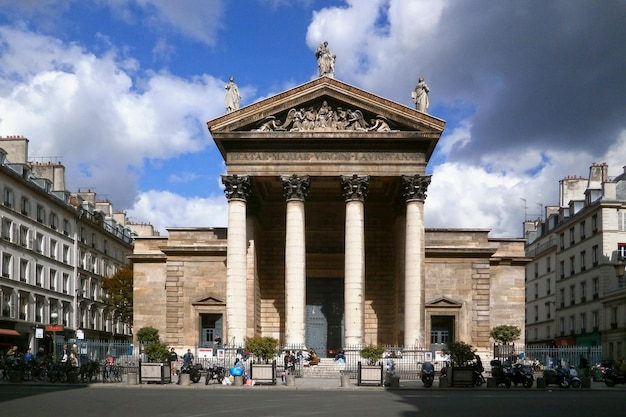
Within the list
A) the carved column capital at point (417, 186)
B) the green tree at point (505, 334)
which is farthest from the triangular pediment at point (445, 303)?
the carved column capital at point (417, 186)

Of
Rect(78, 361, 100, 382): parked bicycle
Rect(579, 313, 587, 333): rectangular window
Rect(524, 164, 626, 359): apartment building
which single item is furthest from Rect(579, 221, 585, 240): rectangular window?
Rect(78, 361, 100, 382): parked bicycle

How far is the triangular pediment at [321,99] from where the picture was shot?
39.6 m

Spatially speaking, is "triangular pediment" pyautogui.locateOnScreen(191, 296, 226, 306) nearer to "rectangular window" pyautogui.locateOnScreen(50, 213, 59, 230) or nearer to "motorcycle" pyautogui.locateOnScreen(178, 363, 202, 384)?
"motorcycle" pyautogui.locateOnScreen(178, 363, 202, 384)

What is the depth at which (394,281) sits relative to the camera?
1781 inches

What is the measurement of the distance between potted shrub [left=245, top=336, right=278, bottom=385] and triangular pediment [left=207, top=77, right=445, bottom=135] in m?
10.1

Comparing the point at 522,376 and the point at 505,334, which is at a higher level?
the point at 505,334

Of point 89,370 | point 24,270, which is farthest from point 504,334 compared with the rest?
point 24,270

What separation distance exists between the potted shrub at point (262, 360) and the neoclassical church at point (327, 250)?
97.2 inches

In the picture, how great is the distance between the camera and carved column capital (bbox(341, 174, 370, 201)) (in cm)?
3966

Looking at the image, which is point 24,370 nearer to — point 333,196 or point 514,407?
point 333,196

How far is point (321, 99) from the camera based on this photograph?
40.2m

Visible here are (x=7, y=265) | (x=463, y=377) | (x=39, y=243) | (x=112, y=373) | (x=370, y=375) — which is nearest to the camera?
(x=463, y=377)

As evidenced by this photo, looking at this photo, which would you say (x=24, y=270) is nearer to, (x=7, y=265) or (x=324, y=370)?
(x=7, y=265)

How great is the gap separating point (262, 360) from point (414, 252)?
29.6 ft
